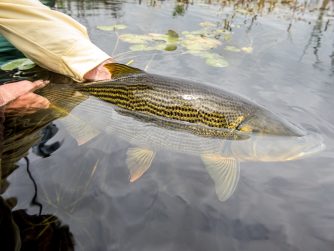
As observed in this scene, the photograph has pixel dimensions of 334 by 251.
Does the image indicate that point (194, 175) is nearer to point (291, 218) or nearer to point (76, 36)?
point (291, 218)

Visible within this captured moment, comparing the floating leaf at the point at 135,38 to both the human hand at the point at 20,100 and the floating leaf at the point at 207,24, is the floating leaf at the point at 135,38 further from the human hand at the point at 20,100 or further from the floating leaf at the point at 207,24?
the human hand at the point at 20,100

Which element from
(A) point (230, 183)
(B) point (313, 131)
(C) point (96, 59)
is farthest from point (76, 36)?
(B) point (313, 131)

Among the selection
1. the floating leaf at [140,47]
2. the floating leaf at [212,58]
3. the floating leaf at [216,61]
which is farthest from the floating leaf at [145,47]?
the floating leaf at [216,61]

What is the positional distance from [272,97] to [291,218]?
2031 mm

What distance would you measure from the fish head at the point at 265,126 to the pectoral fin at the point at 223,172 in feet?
1.03

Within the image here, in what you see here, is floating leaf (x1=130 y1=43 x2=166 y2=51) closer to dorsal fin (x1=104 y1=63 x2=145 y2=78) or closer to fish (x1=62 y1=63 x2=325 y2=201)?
dorsal fin (x1=104 y1=63 x2=145 y2=78)

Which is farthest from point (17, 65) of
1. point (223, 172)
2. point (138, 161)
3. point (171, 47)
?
point (223, 172)

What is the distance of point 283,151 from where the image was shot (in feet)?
8.09

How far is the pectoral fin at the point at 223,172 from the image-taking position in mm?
2205

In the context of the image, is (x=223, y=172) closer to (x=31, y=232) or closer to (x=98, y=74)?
(x=31, y=232)

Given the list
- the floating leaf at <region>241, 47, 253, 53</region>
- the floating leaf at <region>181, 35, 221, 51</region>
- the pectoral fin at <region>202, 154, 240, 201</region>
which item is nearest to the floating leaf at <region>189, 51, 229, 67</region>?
the floating leaf at <region>181, 35, 221, 51</region>

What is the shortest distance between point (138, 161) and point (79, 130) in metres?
0.67

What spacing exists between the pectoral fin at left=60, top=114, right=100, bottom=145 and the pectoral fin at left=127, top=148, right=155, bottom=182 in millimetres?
401

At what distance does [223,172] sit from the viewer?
2.33 m
